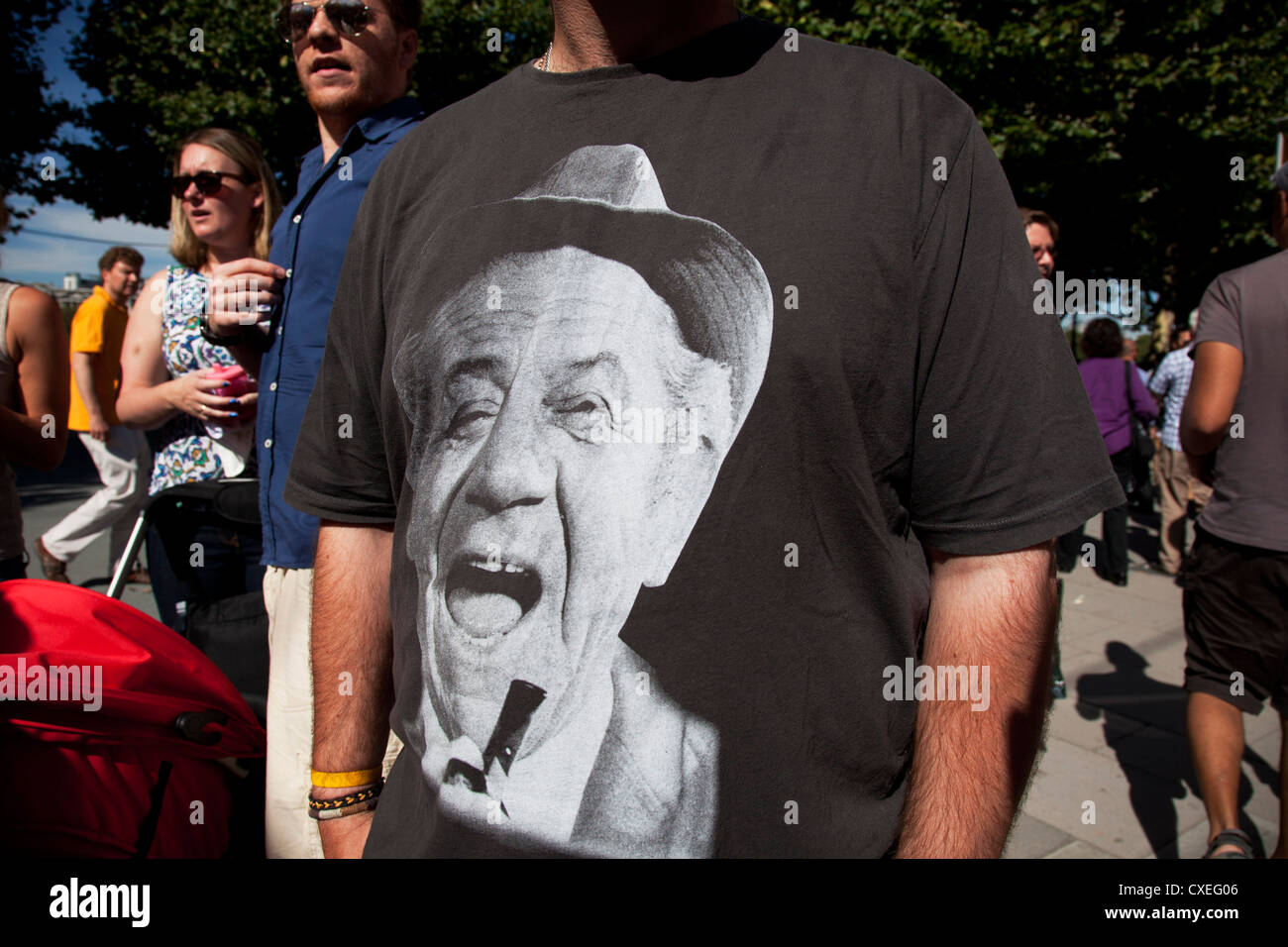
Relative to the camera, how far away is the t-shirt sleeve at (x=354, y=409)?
1.40 metres

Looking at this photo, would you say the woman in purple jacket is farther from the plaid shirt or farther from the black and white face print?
the black and white face print

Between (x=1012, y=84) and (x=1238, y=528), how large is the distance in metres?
10.8

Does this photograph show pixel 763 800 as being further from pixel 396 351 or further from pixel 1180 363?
pixel 1180 363

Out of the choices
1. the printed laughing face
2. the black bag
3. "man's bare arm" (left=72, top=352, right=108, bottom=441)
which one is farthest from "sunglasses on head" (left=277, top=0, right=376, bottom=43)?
the black bag

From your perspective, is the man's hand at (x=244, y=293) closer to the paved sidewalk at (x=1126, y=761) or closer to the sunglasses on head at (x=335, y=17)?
the sunglasses on head at (x=335, y=17)

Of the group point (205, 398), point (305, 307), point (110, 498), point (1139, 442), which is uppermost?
point (305, 307)

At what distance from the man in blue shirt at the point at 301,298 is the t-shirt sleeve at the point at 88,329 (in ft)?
13.7

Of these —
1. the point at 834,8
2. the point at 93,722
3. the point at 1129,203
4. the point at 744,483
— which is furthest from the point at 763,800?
the point at 1129,203

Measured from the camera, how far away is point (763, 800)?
3.46 feet

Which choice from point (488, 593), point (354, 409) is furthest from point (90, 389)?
point (488, 593)

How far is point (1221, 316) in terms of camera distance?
2.86m

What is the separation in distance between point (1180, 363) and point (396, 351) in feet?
25.3

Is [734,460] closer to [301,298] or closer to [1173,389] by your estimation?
[301,298]

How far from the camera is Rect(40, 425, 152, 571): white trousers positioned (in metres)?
5.60
